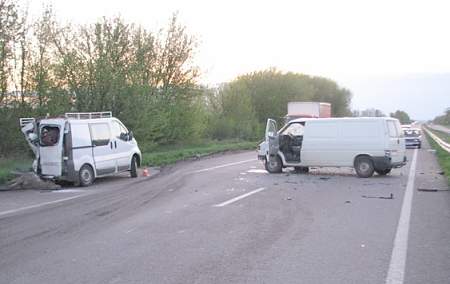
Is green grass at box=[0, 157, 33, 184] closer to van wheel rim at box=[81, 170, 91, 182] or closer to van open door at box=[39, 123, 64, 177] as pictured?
van open door at box=[39, 123, 64, 177]

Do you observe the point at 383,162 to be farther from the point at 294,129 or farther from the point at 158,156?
the point at 158,156

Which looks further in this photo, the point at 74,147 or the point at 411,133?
the point at 411,133

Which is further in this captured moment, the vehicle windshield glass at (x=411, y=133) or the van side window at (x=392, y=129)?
the vehicle windshield glass at (x=411, y=133)

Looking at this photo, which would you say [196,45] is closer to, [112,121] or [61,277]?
[112,121]

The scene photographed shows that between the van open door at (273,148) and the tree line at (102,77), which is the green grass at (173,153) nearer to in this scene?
the tree line at (102,77)

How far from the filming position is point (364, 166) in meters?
18.3

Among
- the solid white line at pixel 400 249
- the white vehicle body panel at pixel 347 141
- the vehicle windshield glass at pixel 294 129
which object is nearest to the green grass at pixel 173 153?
the vehicle windshield glass at pixel 294 129

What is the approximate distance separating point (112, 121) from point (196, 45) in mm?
18488

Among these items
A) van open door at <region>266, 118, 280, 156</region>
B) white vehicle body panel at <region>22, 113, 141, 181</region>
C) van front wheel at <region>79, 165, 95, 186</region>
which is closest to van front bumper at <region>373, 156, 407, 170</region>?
van open door at <region>266, 118, 280, 156</region>

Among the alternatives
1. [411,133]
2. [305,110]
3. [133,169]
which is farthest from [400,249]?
[411,133]

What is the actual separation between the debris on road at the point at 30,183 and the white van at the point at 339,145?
7.38 meters

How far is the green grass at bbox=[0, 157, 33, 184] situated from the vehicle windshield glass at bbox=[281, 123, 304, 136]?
8.49m

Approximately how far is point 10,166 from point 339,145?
10726 millimetres

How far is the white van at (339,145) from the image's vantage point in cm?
1817
